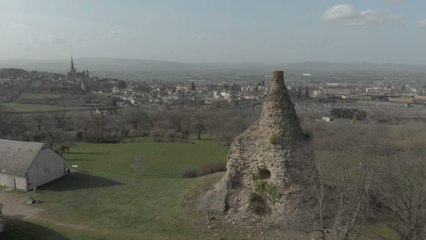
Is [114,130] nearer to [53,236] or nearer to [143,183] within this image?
[143,183]

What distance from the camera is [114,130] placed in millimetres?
73250

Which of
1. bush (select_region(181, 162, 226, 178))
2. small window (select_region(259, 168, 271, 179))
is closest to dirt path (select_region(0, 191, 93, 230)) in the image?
Result: small window (select_region(259, 168, 271, 179))


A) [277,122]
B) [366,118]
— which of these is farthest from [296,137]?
[366,118]

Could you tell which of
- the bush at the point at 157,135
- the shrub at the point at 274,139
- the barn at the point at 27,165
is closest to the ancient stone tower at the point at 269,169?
the shrub at the point at 274,139

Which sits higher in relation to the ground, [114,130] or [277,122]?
[277,122]

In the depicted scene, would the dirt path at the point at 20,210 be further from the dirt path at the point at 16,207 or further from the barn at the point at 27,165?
the barn at the point at 27,165

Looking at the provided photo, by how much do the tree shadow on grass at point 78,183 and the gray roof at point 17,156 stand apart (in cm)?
233

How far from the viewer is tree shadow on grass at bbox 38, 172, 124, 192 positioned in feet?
116

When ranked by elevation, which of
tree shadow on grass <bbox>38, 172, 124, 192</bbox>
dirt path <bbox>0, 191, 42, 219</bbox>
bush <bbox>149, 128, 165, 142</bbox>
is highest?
tree shadow on grass <bbox>38, 172, 124, 192</bbox>

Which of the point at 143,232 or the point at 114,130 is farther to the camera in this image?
the point at 114,130

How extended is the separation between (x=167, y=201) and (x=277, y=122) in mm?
9901

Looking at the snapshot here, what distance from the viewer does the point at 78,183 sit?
1443 inches

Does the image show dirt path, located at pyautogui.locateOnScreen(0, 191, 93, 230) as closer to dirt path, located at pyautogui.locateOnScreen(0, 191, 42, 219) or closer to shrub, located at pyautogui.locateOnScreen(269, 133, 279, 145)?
dirt path, located at pyautogui.locateOnScreen(0, 191, 42, 219)

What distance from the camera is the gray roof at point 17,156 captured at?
35.4m
